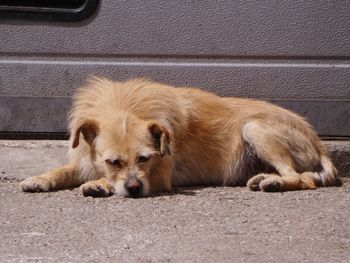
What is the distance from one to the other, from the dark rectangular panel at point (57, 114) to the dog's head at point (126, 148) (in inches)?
43.3

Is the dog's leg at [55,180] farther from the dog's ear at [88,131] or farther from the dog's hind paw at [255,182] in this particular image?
the dog's hind paw at [255,182]

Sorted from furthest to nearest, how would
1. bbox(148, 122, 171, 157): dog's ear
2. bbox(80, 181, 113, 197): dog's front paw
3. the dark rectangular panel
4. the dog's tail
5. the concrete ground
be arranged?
1. the dark rectangular panel
2. the dog's tail
3. bbox(148, 122, 171, 157): dog's ear
4. bbox(80, 181, 113, 197): dog's front paw
5. the concrete ground

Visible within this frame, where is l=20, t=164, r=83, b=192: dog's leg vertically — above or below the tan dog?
below

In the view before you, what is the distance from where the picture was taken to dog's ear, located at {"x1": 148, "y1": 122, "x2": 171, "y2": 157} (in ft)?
21.3

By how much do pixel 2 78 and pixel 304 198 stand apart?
2.83 m

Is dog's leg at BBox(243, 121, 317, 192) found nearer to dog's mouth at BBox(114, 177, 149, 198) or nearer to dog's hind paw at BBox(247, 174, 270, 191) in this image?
dog's hind paw at BBox(247, 174, 270, 191)

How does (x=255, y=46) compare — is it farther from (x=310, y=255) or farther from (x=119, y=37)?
(x=310, y=255)

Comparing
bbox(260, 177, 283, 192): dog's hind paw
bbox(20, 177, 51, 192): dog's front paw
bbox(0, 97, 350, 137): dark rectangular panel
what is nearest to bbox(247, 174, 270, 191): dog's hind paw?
bbox(260, 177, 283, 192): dog's hind paw

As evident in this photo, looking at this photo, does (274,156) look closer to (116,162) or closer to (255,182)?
(255,182)

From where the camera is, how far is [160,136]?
6.55m

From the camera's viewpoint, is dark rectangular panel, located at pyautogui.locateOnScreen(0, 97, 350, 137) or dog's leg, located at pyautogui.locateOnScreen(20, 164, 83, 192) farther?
dark rectangular panel, located at pyautogui.locateOnScreen(0, 97, 350, 137)

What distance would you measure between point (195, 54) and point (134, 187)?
1.81 m

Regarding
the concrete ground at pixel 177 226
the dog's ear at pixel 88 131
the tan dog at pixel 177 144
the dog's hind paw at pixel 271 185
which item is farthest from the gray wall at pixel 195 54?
the dog's hind paw at pixel 271 185

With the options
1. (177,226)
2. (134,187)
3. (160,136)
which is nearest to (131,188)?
(134,187)
